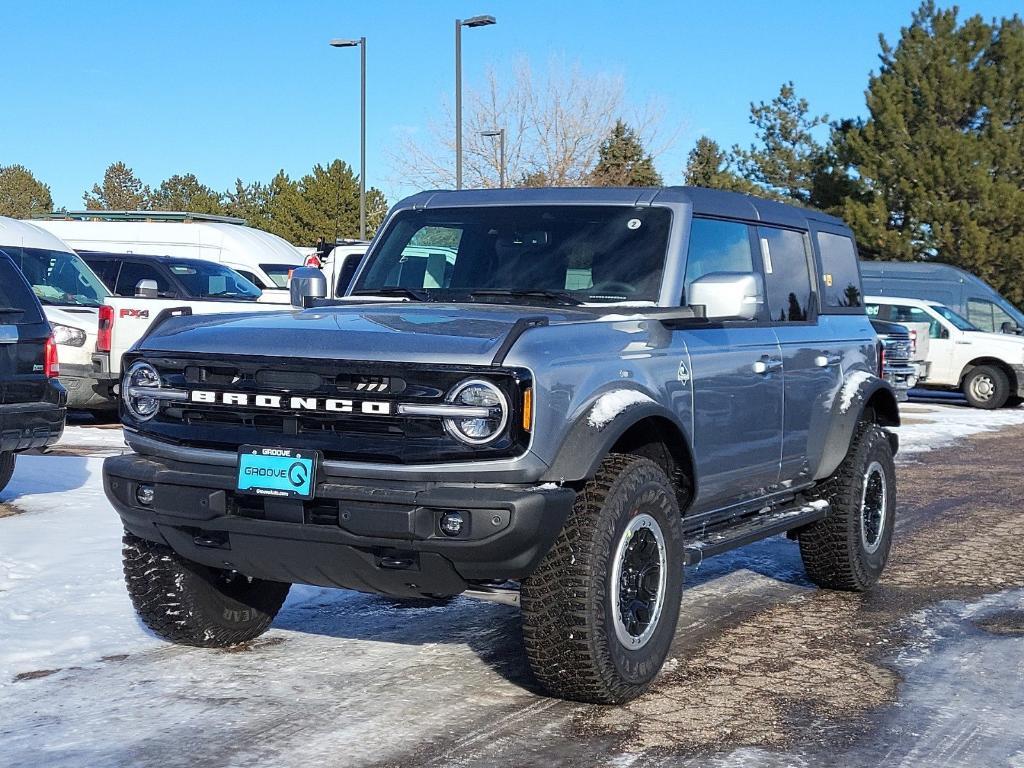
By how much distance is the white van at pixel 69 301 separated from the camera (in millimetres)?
13430

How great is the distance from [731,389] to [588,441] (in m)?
1.38

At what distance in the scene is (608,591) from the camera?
4.75 m

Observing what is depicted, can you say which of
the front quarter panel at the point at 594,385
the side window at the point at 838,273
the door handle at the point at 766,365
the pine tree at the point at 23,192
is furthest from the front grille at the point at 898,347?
the pine tree at the point at 23,192

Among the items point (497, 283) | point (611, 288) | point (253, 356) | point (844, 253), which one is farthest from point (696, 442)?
point (844, 253)

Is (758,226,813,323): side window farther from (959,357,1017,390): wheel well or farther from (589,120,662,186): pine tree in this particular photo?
(589,120,662,186): pine tree

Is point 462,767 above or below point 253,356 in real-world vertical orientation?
below

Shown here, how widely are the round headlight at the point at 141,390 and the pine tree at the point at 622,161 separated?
33430mm

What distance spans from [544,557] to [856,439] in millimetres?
3121

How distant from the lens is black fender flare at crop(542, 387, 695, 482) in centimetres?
459

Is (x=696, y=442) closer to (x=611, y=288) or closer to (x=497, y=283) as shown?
(x=611, y=288)

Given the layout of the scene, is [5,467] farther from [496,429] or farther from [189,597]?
[496,429]

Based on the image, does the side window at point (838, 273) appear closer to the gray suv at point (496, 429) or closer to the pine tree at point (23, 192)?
the gray suv at point (496, 429)

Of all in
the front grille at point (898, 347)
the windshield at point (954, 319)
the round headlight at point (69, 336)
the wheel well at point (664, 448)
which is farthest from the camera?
the windshield at point (954, 319)

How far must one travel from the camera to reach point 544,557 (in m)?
4.62
